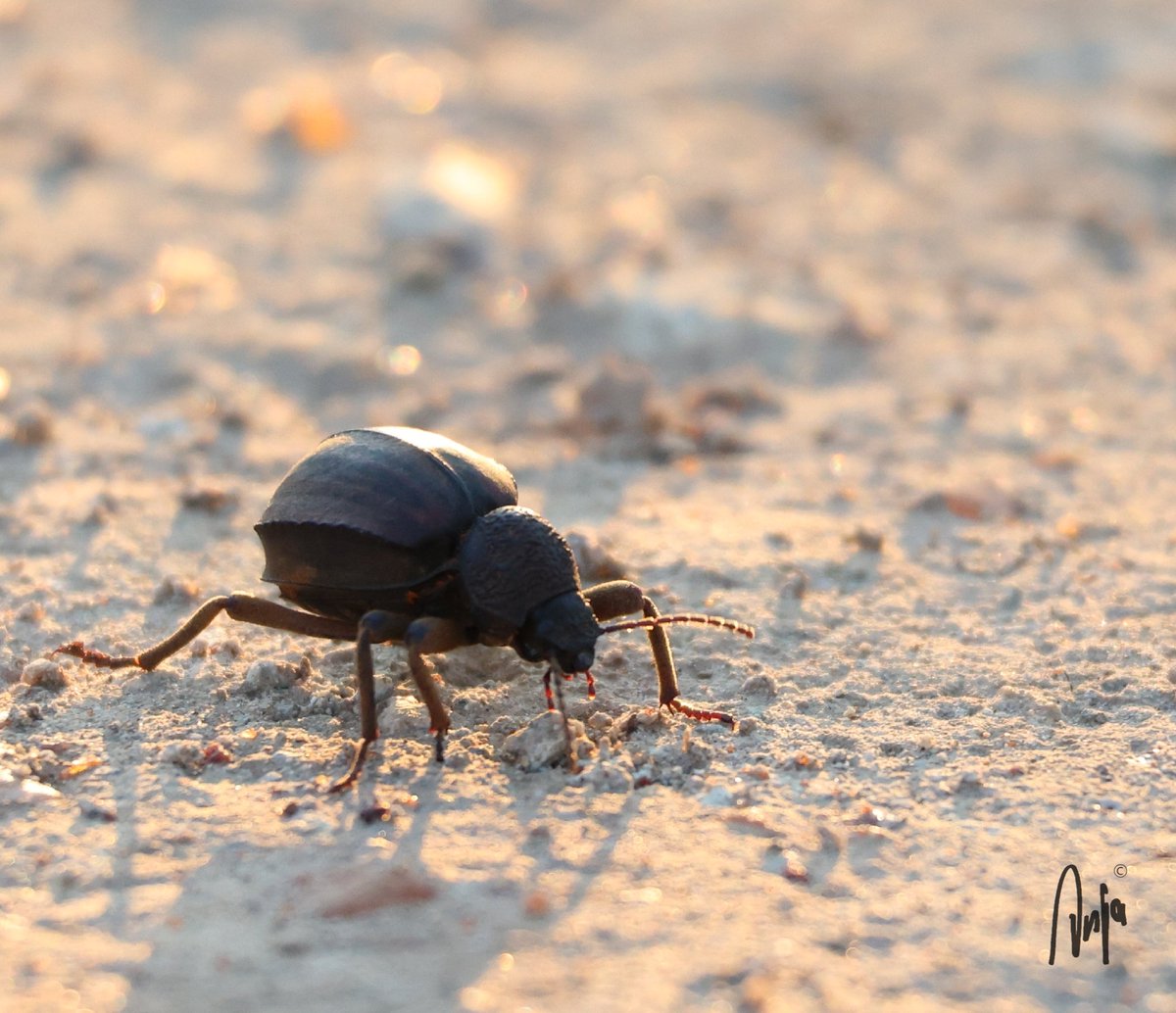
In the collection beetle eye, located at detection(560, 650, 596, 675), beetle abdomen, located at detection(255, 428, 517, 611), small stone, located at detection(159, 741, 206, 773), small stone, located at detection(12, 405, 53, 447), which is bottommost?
small stone, located at detection(159, 741, 206, 773)

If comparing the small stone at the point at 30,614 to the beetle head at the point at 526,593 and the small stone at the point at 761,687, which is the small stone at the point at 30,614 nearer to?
the beetle head at the point at 526,593

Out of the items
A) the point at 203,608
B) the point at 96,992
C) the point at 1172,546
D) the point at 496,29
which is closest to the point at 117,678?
the point at 203,608

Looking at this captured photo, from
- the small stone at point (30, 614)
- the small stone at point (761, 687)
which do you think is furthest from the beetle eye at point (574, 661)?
the small stone at point (30, 614)

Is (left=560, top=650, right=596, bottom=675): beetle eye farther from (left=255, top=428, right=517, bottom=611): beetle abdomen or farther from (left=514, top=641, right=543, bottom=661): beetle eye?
(left=255, top=428, right=517, bottom=611): beetle abdomen

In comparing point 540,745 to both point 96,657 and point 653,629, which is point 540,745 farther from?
point 96,657

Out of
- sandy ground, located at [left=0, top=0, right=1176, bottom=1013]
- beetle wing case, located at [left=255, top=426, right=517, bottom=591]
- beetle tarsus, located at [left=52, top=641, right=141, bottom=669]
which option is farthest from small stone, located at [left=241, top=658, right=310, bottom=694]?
beetle tarsus, located at [left=52, top=641, right=141, bottom=669]

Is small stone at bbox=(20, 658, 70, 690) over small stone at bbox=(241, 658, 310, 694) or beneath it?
over

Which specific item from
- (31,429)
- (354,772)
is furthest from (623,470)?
(354,772)
